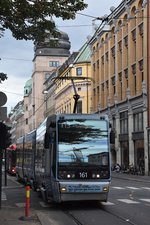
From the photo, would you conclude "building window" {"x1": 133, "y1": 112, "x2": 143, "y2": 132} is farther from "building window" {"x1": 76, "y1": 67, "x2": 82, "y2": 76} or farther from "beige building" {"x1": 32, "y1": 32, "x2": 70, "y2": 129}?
"beige building" {"x1": 32, "y1": 32, "x2": 70, "y2": 129}

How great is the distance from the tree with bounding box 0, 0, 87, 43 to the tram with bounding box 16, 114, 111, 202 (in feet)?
16.0

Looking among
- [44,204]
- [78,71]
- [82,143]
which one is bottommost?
[44,204]

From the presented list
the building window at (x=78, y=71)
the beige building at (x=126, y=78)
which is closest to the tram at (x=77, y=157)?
the beige building at (x=126, y=78)

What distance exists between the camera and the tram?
55.7ft

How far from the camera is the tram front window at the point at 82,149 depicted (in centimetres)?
1719

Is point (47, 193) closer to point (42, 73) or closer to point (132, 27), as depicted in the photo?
point (132, 27)

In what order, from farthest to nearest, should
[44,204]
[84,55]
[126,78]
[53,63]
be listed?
[53,63] < [84,55] < [126,78] < [44,204]

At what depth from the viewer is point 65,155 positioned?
1738 cm

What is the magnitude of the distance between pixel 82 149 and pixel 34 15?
639 cm

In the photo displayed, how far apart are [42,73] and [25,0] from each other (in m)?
140

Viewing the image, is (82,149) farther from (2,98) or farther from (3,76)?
(3,76)

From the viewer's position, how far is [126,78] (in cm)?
6206

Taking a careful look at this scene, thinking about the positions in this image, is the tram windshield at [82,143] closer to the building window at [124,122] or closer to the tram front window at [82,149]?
the tram front window at [82,149]

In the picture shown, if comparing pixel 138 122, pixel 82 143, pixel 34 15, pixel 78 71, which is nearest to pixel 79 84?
pixel 78 71
